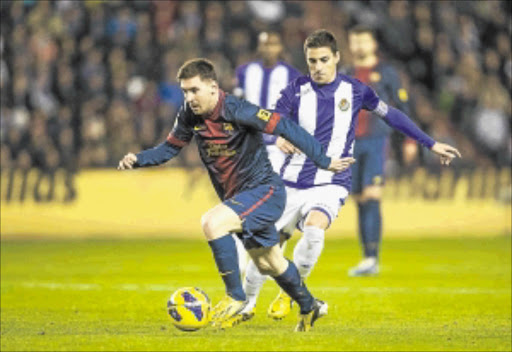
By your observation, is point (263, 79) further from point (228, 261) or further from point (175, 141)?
point (228, 261)

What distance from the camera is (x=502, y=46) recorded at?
20.2m

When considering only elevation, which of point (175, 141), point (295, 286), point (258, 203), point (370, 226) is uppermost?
point (175, 141)

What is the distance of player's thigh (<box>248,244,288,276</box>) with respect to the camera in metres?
7.14

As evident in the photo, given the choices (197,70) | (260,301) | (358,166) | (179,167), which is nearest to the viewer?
(197,70)

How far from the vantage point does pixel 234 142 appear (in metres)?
7.15

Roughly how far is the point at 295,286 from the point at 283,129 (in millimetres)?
993

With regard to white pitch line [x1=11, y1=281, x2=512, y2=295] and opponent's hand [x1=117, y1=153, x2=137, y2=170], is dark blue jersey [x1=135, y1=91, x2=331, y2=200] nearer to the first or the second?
opponent's hand [x1=117, y1=153, x2=137, y2=170]

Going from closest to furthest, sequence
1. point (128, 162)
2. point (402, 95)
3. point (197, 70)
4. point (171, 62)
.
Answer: point (197, 70) → point (128, 162) → point (402, 95) → point (171, 62)

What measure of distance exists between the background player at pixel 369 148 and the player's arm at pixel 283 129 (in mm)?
4239

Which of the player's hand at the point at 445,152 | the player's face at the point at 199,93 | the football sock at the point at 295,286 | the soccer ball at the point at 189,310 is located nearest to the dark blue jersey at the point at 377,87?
the player's hand at the point at 445,152

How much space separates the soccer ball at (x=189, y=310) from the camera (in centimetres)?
701

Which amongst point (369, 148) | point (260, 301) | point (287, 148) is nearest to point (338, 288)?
point (260, 301)

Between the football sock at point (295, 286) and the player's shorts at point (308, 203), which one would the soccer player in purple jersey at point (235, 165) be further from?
the player's shorts at point (308, 203)

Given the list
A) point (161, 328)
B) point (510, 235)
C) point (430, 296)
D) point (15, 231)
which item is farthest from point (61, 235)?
point (161, 328)
